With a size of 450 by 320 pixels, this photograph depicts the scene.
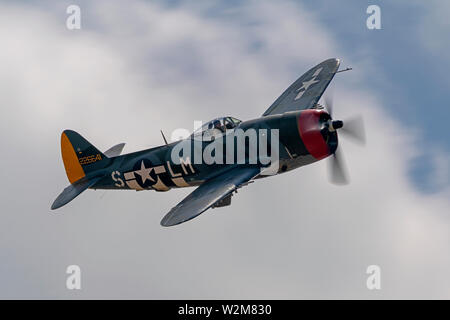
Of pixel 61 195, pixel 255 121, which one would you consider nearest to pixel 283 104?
pixel 255 121

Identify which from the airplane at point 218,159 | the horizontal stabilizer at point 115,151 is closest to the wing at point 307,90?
the airplane at point 218,159

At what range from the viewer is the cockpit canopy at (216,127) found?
78.5 ft

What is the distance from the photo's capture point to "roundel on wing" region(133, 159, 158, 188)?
25.3 metres

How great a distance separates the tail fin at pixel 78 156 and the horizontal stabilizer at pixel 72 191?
315 mm

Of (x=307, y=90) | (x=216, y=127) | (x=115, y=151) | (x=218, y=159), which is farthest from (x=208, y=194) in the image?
(x=307, y=90)

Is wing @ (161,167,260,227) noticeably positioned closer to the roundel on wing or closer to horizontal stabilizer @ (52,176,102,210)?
the roundel on wing

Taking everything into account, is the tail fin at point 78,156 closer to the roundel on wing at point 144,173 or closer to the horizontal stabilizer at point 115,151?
the horizontal stabilizer at point 115,151

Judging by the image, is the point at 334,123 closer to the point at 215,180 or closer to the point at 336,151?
the point at 336,151

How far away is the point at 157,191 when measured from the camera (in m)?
25.9

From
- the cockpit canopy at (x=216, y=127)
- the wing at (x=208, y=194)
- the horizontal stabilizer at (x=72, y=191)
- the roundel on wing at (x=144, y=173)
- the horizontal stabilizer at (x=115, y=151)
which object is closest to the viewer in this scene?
the wing at (x=208, y=194)

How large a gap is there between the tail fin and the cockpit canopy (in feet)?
15.4

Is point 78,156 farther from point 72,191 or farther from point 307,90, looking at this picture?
point 307,90

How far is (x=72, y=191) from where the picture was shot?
26641 millimetres

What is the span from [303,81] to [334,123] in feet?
22.4
